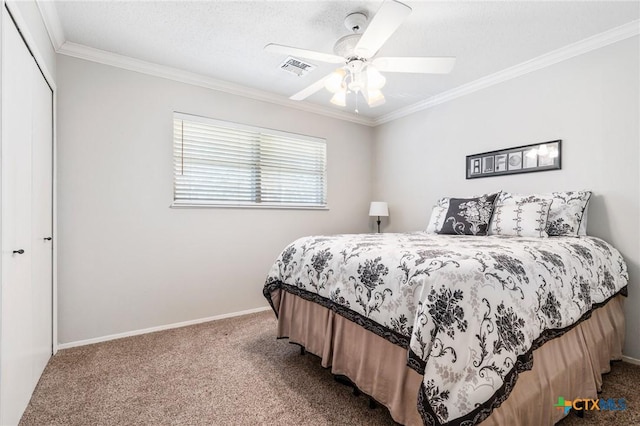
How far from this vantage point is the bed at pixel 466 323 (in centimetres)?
111

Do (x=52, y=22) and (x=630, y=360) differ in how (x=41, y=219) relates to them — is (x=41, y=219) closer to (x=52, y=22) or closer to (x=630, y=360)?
(x=52, y=22)

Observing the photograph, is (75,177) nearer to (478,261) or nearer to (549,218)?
(478,261)

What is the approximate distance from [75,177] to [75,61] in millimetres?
936

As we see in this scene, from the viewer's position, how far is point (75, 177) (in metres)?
2.50

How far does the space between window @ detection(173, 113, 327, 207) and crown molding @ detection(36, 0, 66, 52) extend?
0.93 meters

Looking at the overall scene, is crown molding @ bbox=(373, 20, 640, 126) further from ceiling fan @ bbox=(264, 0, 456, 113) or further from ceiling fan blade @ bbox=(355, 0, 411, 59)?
ceiling fan blade @ bbox=(355, 0, 411, 59)

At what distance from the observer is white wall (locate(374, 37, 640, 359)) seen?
2236 mm

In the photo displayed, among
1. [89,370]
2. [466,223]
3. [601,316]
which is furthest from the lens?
[466,223]

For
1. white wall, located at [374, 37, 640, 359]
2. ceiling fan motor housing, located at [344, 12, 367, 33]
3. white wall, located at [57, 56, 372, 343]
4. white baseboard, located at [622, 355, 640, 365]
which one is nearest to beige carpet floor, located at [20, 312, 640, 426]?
white baseboard, located at [622, 355, 640, 365]

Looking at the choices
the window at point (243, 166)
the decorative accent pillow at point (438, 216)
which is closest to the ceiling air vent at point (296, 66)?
the window at point (243, 166)

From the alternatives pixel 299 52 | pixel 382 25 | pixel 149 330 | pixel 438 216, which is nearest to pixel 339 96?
pixel 299 52

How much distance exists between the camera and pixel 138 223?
2764 mm

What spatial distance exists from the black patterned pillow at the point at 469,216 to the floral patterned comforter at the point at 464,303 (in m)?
0.71

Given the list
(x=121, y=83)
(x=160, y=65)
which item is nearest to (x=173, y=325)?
(x=121, y=83)
